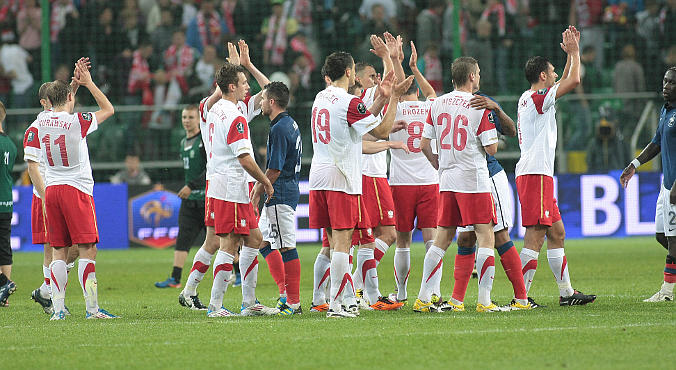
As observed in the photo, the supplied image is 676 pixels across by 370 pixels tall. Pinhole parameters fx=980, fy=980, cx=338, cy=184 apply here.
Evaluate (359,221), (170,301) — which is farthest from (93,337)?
(170,301)

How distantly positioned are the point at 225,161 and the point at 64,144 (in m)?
1.45

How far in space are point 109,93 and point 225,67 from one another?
1341 cm

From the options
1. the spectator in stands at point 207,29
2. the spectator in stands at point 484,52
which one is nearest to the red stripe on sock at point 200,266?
the spectator in stands at point 484,52

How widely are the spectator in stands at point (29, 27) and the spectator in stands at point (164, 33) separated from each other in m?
2.65

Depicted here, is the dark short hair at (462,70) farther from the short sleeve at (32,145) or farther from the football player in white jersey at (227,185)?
the short sleeve at (32,145)

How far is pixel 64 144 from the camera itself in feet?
28.9

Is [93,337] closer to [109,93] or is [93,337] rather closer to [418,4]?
[109,93]

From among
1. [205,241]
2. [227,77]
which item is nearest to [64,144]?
[227,77]

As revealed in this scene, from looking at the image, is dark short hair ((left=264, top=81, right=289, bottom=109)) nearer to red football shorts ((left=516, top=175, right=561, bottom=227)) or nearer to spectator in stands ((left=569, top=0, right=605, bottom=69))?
red football shorts ((left=516, top=175, right=561, bottom=227))

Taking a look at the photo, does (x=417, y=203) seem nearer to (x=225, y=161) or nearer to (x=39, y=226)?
(x=225, y=161)

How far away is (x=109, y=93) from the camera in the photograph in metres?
21.6

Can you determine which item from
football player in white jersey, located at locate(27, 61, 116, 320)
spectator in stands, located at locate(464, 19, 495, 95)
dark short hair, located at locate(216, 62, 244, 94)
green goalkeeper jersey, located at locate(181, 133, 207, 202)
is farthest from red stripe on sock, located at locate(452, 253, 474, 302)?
spectator in stands, located at locate(464, 19, 495, 95)

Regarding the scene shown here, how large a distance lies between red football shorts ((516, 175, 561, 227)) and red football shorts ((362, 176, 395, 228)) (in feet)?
4.62

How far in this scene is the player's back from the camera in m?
8.80
